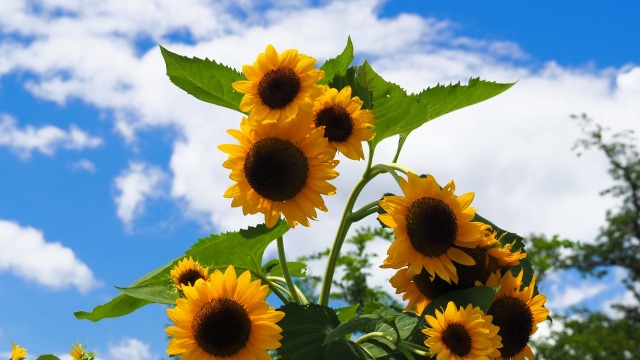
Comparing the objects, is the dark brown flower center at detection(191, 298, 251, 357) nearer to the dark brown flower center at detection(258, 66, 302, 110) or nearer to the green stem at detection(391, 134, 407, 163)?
the dark brown flower center at detection(258, 66, 302, 110)

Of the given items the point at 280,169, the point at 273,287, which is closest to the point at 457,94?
the point at 280,169

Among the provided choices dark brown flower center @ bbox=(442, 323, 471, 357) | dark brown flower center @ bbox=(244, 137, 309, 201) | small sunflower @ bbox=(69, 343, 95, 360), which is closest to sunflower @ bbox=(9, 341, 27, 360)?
small sunflower @ bbox=(69, 343, 95, 360)

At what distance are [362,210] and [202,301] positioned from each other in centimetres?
54

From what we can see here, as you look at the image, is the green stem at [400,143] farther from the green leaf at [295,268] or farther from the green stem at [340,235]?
the green leaf at [295,268]

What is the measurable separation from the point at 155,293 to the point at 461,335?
728 mm

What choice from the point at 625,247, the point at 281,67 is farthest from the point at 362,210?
the point at 625,247

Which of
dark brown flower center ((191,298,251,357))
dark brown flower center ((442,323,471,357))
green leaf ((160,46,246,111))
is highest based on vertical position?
green leaf ((160,46,246,111))

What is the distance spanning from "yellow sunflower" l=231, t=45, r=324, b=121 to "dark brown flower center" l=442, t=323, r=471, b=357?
0.57 metres

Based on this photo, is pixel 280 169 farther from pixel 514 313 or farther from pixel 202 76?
pixel 514 313

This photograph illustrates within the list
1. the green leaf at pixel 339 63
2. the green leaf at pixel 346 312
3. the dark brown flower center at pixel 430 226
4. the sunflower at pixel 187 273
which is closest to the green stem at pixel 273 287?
the sunflower at pixel 187 273

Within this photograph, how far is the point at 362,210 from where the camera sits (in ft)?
6.15

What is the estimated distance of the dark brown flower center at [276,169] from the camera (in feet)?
5.39

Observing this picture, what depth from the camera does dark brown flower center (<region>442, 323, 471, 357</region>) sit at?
158cm

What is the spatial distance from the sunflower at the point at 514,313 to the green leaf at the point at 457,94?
1.62ft
